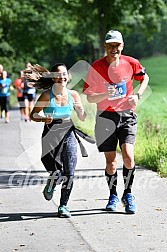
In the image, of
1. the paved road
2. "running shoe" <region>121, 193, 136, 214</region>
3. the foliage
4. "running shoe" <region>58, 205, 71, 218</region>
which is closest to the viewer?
the paved road

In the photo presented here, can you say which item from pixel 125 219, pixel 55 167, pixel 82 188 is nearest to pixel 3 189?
pixel 82 188

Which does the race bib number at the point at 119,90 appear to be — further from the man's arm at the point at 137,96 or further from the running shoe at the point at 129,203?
the running shoe at the point at 129,203

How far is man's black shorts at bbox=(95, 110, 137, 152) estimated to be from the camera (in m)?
8.58

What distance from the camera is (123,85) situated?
8500mm

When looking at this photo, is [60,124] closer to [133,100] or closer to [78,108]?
[78,108]

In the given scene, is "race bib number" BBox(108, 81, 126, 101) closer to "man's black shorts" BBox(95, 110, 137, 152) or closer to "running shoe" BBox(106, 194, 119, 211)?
"man's black shorts" BBox(95, 110, 137, 152)

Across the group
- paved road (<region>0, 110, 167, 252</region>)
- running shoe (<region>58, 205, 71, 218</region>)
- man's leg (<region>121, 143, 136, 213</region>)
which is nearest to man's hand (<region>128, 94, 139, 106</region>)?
man's leg (<region>121, 143, 136, 213</region>)

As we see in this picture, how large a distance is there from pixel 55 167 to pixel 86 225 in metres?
1.09

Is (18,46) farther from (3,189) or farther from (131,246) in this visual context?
(131,246)

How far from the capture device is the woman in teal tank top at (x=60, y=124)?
8.57m

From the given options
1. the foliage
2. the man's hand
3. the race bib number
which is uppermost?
Answer: the race bib number

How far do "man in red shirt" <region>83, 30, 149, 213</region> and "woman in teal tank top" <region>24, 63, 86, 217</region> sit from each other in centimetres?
29

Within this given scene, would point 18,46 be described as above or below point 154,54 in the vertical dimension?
above

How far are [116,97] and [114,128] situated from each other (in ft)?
1.33
